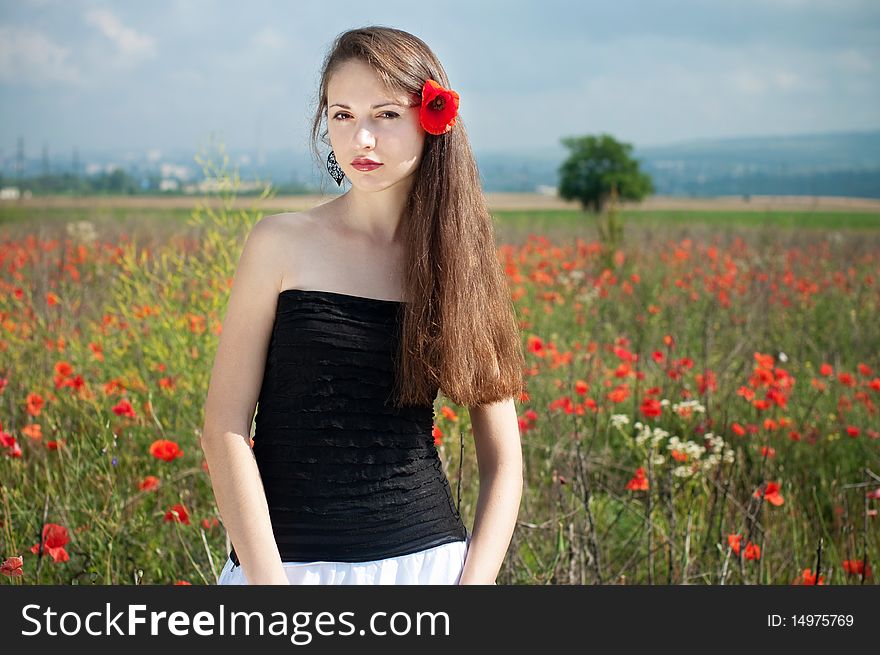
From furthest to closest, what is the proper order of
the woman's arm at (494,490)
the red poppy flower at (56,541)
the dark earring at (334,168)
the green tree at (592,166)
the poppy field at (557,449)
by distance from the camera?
1. the green tree at (592,166)
2. the poppy field at (557,449)
3. the red poppy flower at (56,541)
4. the dark earring at (334,168)
5. the woman's arm at (494,490)

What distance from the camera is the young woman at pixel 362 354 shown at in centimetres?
156

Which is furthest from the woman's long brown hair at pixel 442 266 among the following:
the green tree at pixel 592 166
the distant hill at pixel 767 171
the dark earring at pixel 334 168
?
the distant hill at pixel 767 171

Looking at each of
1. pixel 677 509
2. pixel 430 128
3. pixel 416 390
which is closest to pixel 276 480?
pixel 416 390

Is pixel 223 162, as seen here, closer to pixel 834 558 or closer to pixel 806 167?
pixel 834 558

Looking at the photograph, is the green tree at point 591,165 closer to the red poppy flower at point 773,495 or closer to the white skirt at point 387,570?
the red poppy flower at point 773,495

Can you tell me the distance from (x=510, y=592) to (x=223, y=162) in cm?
261

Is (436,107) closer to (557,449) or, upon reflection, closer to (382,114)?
(382,114)

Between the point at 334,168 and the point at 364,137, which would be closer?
the point at 364,137

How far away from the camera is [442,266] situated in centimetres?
167

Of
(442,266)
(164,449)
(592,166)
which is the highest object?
(592,166)

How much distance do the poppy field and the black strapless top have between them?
1.43ft

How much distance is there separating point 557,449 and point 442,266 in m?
1.71

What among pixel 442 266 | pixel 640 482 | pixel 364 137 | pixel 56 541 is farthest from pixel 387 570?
pixel 640 482

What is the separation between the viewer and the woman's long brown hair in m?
1.60
